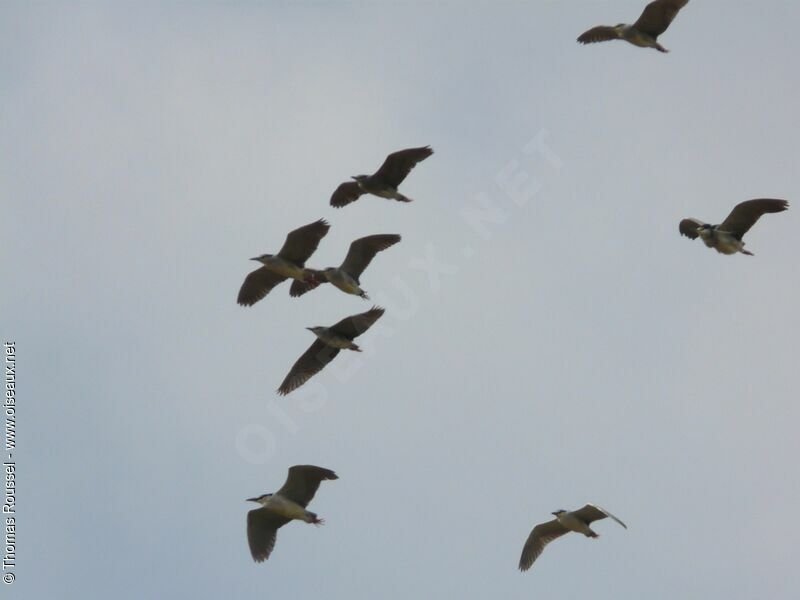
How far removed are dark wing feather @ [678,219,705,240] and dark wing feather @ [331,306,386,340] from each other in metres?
6.81

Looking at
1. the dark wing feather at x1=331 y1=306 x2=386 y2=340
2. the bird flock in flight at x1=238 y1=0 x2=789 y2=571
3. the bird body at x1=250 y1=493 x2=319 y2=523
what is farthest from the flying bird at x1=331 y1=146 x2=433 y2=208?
the bird body at x1=250 y1=493 x2=319 y2=523

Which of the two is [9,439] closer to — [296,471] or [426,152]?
[296,471]

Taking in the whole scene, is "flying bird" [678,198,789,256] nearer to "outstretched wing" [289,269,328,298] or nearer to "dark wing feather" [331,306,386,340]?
"dark wing feather" [331,306,386,340]

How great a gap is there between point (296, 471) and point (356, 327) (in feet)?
12.5

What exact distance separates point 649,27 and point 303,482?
12.3m

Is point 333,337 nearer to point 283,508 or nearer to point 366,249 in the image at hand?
point 366,249

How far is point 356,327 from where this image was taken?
40.8 meters

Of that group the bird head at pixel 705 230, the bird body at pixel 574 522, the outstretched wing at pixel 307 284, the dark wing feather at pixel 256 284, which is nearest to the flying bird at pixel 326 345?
the outstretched wing at pixel 307 284

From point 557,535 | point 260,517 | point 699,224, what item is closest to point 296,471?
point 260,517

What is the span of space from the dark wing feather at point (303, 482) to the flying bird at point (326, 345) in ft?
11.5

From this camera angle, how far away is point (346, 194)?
42.3 metres

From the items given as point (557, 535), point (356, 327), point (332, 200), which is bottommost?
point (557, 535)

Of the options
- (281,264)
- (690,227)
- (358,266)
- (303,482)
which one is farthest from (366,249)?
(690,227)

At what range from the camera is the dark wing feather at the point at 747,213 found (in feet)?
130
